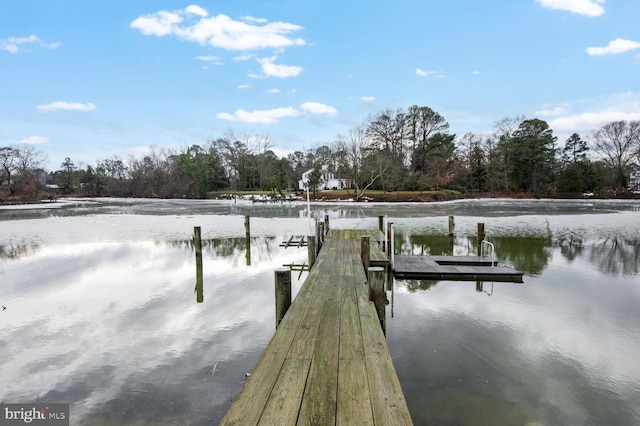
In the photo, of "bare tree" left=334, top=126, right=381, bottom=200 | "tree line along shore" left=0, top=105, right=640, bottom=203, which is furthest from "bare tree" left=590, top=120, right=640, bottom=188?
"bare tree" left=334, top=126, right=381, bottom=200

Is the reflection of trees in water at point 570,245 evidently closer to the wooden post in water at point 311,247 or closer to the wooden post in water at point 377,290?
the wooden post in water at point 311,247

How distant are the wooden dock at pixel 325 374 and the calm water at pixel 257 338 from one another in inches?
42.3

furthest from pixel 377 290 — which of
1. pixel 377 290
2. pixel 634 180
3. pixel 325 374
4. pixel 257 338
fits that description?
pixel 634 180

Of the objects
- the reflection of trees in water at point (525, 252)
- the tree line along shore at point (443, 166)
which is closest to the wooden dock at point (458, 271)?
the reflection of trees in water at point (525, 252)

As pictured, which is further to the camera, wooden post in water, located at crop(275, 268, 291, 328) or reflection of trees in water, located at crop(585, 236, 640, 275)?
reflection of trees in water, located at crop(585, 236, 640, 275)

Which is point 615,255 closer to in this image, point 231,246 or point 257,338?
point 257,338

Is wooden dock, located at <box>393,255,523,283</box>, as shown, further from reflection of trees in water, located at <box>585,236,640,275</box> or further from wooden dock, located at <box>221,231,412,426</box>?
wooden dock, located at <box>221,231,412,426</box>

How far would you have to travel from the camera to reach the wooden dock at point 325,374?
241 cm

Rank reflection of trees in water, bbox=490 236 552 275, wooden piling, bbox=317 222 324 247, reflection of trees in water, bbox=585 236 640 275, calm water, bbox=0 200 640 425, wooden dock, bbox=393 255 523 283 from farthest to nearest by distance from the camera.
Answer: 1. wooden piling, bbox=317 222 324 247
2. reflection of trees in water, bbox=490 236 552 275
3. reflection of trees in water, bbox=585 236 640 275
4. wooden dock, bbox=393 255 523 283
5. calm water, bbox=0 200 640 425

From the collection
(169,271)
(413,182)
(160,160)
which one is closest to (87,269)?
(169,271)

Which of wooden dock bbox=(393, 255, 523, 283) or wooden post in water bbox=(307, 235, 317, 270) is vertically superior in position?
wooden post in water bbox=(307, 235, 317, 270)

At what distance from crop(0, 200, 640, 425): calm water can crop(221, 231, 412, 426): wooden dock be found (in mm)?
1074

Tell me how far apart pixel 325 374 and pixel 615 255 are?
1331 centimetres

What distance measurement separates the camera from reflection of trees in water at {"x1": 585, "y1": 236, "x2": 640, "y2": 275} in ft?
33.3
